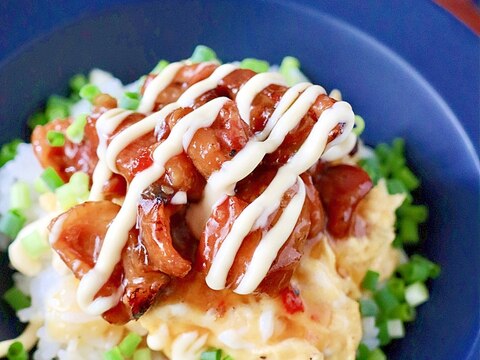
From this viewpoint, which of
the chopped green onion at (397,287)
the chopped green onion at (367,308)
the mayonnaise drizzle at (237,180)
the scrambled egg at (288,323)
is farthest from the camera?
the chopped green onion at (397,287)

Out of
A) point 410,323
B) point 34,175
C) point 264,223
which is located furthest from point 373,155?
point 34,175

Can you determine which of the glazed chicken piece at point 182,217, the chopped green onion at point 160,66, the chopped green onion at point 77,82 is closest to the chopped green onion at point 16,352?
the glazed chicken piece at point 182,217

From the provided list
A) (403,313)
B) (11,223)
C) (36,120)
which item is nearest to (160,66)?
(36,120)

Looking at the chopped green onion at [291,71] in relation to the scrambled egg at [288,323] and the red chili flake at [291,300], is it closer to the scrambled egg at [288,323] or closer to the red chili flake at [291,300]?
the scrambled egg at [288,323]

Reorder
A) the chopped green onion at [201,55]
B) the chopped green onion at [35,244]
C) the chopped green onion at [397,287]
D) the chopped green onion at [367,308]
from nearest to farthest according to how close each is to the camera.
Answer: the chopped green onion at [35,244], the chopped green onion at [367,308], the chopped green onion at [397,287], the chopped green onion at [201,55]

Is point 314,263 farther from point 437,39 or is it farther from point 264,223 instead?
point 437,39

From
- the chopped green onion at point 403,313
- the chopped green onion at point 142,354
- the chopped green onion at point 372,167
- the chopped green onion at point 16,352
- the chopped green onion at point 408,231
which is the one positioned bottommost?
the chopped green onion at point 16,352

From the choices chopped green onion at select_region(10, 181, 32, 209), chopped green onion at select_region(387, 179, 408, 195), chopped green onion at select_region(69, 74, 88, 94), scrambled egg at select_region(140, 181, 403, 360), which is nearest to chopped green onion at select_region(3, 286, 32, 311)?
chopped green onion at select_region(10, 181, 32, 209)

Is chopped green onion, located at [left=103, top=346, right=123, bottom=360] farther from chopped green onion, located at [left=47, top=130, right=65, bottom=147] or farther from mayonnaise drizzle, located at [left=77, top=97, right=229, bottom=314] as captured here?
chopped green onion, located at [left=47, top=130, right=65, bottom=147]
